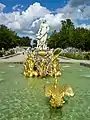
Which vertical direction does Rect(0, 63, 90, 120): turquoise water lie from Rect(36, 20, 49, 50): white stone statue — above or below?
below

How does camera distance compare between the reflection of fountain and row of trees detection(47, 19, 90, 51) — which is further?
row of trees detection(47, 19, 90, 51)

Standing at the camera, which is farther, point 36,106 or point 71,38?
point 71,38

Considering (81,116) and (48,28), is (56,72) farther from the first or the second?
(81,116)

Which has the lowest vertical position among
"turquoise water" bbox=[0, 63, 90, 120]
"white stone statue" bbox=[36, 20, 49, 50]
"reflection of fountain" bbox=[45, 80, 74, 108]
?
"turquoise water" bbox=[0, 63, 90, 120]

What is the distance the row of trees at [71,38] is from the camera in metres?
77.6

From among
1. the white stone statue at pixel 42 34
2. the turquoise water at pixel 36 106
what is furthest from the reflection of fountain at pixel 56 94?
the white stone statue at pixel 42 34

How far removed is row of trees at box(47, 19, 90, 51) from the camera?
77.6 m

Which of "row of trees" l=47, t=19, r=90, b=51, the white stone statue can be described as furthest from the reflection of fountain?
"row of trees" l=47, t=19, r=90, b=51

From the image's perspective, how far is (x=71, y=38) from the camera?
81.6m

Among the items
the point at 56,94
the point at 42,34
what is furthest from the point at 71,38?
the point at 56,94

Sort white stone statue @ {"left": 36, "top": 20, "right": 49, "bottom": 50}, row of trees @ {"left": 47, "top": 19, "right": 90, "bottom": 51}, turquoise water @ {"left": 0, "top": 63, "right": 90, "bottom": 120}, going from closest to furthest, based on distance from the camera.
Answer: turquoise water @ {"left": 0, "top": 63, "right": 90, "bottom": 120} → white stone statue @ {"left": 36, "top": 20, "right": 49, "bottom": 50} → row of trees @ {"left": 47, "top": 19, "right": 90, "bottom": 51}

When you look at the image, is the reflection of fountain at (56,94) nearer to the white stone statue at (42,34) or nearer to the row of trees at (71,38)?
the white stone statue at (42,34)

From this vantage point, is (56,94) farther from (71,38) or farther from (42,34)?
(71,38)

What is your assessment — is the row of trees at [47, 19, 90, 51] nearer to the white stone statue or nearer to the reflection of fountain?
the white stone statue
